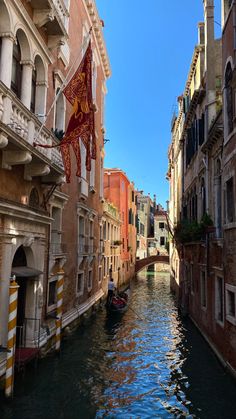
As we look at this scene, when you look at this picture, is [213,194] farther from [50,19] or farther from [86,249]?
[50,19]

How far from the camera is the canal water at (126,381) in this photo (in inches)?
252

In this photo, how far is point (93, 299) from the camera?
643 inches

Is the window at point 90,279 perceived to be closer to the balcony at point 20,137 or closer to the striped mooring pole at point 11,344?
the balcony at point 20,137

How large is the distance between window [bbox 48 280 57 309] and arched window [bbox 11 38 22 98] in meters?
5.27

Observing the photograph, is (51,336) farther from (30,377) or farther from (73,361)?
(30,377)

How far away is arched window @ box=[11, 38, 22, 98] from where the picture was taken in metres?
7.41

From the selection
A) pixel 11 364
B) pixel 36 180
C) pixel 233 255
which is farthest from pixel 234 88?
pixel 11 364

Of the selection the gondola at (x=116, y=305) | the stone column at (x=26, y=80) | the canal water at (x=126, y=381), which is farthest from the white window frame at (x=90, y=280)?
the stone column at (x=26, y=80)

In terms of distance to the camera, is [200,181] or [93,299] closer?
[200,181]

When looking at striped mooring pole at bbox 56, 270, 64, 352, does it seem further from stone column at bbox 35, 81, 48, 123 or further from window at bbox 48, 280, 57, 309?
stone column at bbox 35, 81, 48, 123

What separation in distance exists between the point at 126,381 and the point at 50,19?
7942mm

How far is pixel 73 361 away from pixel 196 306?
19.8 feet

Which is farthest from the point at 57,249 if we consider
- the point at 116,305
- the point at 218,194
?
the point at 116,305

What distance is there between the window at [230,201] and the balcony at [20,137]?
406cm
